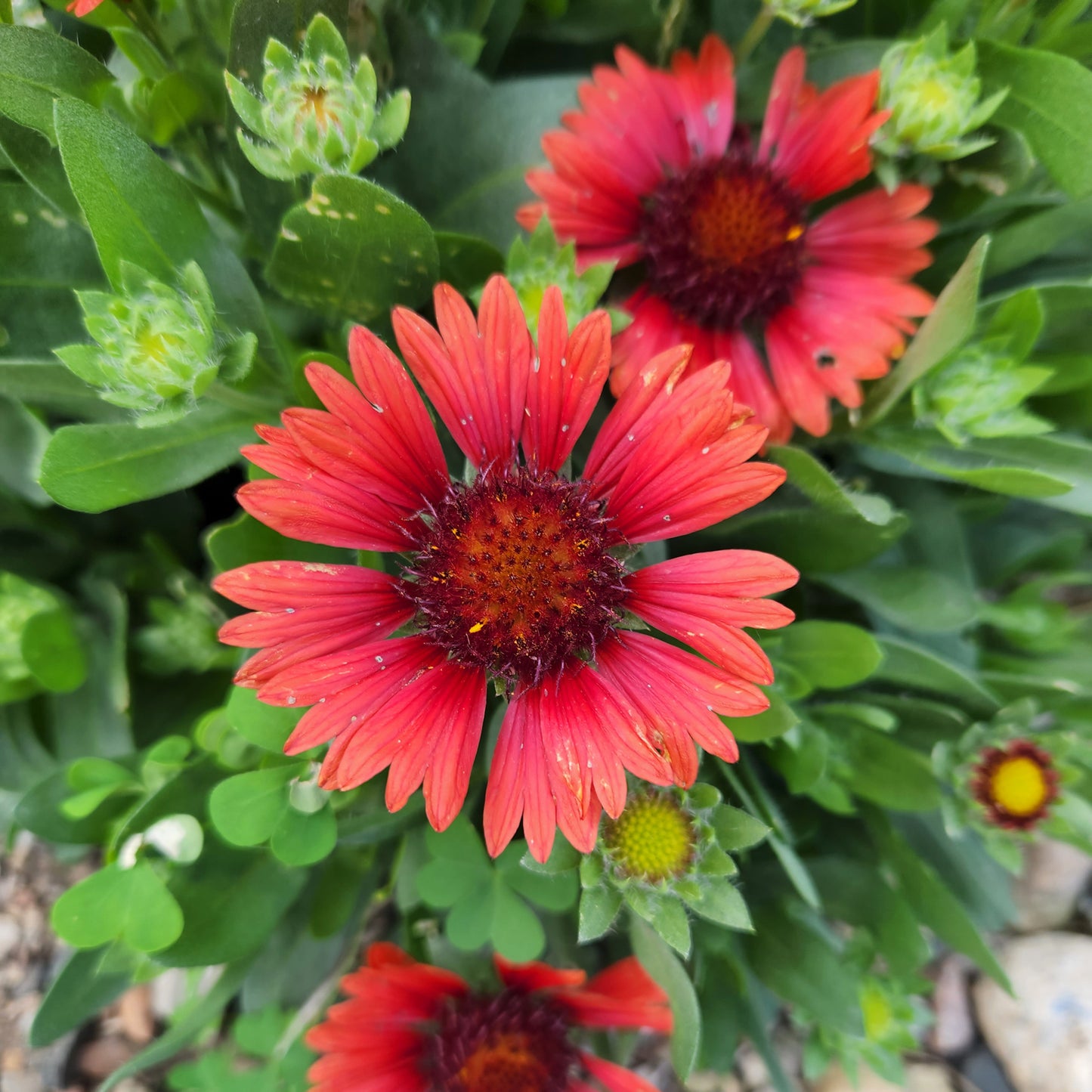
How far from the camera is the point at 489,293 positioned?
73 centimetres

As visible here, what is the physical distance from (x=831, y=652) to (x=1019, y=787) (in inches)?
11.0

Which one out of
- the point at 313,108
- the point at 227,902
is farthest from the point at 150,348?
the point at 227,902

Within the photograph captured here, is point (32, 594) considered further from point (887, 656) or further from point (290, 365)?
point (887, 656)

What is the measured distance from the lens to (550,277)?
88 centimetres

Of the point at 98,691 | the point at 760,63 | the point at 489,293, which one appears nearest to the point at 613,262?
the point at 489,293

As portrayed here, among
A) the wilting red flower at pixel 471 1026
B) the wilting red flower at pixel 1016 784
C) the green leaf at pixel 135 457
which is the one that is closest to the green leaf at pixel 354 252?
the green leaf at pixel 135 457

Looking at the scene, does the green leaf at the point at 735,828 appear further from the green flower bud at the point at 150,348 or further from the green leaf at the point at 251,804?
the green flower bud at the point at 150,348

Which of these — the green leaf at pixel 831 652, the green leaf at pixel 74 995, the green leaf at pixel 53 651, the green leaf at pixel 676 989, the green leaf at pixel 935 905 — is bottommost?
the green leaf at pixel 74 995

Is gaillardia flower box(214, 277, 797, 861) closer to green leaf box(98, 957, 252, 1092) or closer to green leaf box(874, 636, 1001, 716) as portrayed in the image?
green leaf box(874, 636, 1001, 716)

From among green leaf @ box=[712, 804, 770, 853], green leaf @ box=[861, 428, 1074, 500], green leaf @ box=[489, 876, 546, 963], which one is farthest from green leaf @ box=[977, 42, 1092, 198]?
green leaf @ box=[489, 876, 546, 963]

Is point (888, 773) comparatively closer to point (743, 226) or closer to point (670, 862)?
point (670, 862)

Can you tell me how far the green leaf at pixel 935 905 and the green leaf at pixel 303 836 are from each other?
76cm

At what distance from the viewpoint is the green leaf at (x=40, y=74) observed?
0.74 m

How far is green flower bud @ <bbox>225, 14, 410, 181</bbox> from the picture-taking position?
2.43 feet
